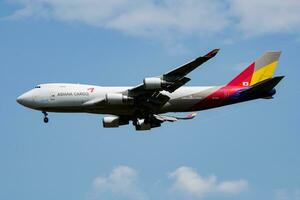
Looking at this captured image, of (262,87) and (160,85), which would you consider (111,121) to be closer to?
(160,85)

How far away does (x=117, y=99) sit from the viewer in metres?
56.2

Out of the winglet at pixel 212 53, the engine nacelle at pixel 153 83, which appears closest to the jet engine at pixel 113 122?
the engine nacelle at pixel 153 83

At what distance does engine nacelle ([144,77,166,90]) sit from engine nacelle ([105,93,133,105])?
2.41m

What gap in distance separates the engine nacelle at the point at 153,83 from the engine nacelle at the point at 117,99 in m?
2.41

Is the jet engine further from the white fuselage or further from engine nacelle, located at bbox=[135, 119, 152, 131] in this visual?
the white fuselage

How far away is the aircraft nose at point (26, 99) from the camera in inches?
2343

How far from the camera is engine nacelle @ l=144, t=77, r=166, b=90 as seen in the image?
180 ft

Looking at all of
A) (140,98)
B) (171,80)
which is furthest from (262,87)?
(140,98)

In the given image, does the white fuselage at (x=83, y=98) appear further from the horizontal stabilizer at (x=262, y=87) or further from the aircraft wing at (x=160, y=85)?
the horizontal stabilizer at (x=262, y=87)

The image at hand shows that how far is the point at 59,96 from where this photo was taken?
58.5 metres

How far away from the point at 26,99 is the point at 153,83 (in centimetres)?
1179

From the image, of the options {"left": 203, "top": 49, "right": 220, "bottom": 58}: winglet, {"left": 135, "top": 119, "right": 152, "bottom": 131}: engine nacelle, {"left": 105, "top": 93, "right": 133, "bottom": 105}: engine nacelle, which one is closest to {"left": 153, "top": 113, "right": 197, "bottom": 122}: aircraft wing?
{"left": 135, "top": 119, "right": 152, "bottom": 131}: engine nacelle

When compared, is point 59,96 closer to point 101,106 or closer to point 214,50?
point 101,106

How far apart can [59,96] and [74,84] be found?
1950mm
